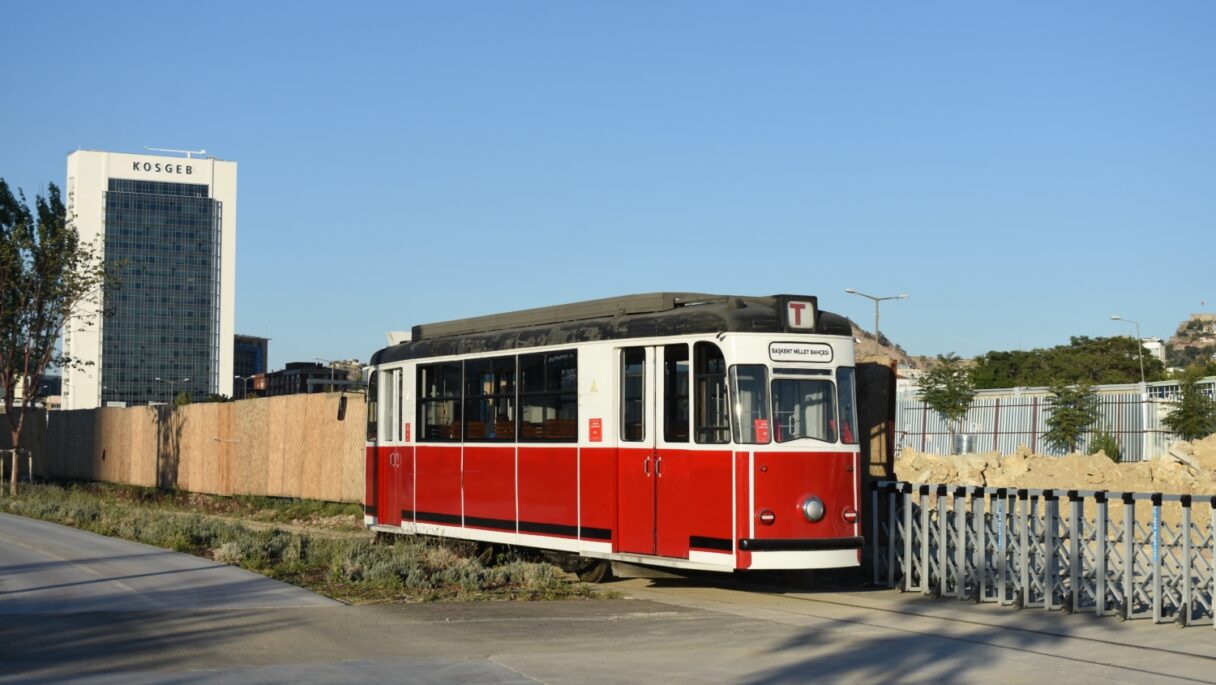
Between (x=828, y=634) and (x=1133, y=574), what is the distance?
3.58 metres

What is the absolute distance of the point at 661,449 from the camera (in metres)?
14.5

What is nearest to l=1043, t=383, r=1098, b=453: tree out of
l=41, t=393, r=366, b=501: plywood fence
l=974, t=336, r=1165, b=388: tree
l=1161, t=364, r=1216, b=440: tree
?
l=1161, t=364, r=1216, b=440: tree

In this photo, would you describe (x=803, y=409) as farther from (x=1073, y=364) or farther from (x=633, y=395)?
(x=1073, y=364)

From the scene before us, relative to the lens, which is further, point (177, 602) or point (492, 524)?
point (492, 524)

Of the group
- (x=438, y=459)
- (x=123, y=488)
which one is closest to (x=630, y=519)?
(x=438, y=459)

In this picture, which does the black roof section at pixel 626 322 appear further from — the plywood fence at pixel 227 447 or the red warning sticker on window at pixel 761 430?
the plywood fence at pixel 227 447

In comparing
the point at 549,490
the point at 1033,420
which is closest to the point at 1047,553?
the point at 549,490

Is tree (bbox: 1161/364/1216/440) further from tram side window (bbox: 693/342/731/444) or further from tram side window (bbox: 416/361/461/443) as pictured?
tram side window (bbox: 693/342/731/444)

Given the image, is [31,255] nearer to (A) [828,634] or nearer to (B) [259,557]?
(B) [259,557]

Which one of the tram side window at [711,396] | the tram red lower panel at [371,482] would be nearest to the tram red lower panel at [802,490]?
the tram side window at [711,396]

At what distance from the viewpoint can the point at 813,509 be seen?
1388cm

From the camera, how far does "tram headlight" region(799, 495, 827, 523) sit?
13.9 m

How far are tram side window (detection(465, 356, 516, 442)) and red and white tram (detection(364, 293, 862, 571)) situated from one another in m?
0.02

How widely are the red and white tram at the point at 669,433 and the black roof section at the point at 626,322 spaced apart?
0.07 ft
